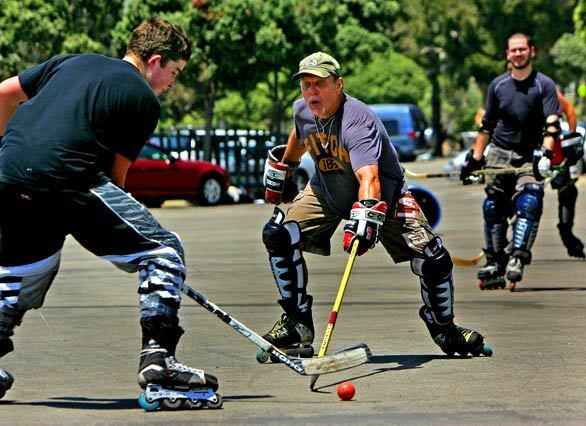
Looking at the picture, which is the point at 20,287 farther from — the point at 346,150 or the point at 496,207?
the point at 496,207

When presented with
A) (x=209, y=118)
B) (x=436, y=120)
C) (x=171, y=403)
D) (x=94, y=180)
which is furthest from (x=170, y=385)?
(x=436, y=120)

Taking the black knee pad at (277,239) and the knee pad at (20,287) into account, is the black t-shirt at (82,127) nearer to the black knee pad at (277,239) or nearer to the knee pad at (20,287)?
the knee pad at (20,287)

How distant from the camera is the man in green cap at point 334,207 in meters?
7.54

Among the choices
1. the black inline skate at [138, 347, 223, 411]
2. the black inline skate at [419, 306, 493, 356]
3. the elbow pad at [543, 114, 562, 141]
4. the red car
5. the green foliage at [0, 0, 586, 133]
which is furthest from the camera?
the green foliage at [0, 0, 586, 133]

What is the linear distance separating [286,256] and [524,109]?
4.21m

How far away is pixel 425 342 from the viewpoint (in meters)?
8.48

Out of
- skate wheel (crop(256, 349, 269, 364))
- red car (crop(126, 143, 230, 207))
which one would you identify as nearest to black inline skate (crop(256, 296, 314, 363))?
skate wheel (crop(256, 349, 269, 364))

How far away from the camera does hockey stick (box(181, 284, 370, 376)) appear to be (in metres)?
6.35

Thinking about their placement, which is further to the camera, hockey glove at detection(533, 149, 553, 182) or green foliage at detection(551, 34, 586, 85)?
green foliage at detection(551, 34, 586, 85)

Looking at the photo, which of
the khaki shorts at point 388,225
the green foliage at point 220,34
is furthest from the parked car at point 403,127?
the khaki shorts at point 388,225

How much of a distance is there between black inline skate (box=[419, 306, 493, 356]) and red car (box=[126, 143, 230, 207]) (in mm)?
19231

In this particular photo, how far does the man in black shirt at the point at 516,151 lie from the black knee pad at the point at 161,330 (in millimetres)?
5521

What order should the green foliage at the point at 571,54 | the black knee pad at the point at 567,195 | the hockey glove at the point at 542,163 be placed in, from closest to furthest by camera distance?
the hockey glove at the point at 542,163, the black knee pad at the point at 567,195, the green foliage at the point at 571,54

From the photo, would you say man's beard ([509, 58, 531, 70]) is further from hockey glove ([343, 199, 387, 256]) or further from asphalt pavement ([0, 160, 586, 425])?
hockey glove ([343, 199, 387, 256])
